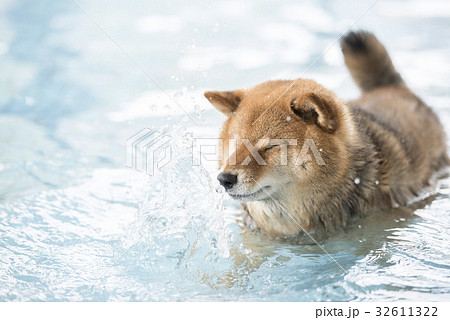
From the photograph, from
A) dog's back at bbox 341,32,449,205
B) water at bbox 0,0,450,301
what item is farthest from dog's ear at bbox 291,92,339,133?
water at bbox 0,0,450,301

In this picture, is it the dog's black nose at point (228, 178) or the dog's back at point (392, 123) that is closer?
the dog's black nose at point (228, 178)

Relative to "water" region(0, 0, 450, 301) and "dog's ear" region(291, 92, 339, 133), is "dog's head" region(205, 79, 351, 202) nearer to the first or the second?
"dog's ear" region(291, 92, 339, 133)

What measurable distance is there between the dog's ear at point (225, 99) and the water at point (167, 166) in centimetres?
38

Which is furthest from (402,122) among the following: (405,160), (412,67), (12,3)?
(12,3)

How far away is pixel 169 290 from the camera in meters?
2.64

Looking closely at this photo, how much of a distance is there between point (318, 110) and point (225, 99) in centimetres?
66

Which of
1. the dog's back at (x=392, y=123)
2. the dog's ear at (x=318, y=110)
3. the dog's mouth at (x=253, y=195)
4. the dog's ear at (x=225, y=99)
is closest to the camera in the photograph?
the dog's ear at (x=318, y=110)

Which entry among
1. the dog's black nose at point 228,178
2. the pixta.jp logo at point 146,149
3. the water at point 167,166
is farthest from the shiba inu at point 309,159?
the pixta.jp logo at point 146,149

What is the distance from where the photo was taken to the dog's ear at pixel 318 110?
2844mm

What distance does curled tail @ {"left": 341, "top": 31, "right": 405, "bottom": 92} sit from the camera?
448cm

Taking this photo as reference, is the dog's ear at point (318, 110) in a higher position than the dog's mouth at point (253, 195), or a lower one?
higher

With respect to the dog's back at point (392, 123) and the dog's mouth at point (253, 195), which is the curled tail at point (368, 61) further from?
the dog's mouth at point (253, 195)

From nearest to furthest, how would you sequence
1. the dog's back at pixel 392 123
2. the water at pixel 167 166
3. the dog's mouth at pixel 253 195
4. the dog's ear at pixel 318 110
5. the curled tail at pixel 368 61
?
1. the water at pixel 167 166
2. the dog's ear at pixel 318 110
3. the dog's mouth at pixel 253 195
4. the dog's back at pixel 392 123
5. the curled tail at pixel 368 61
